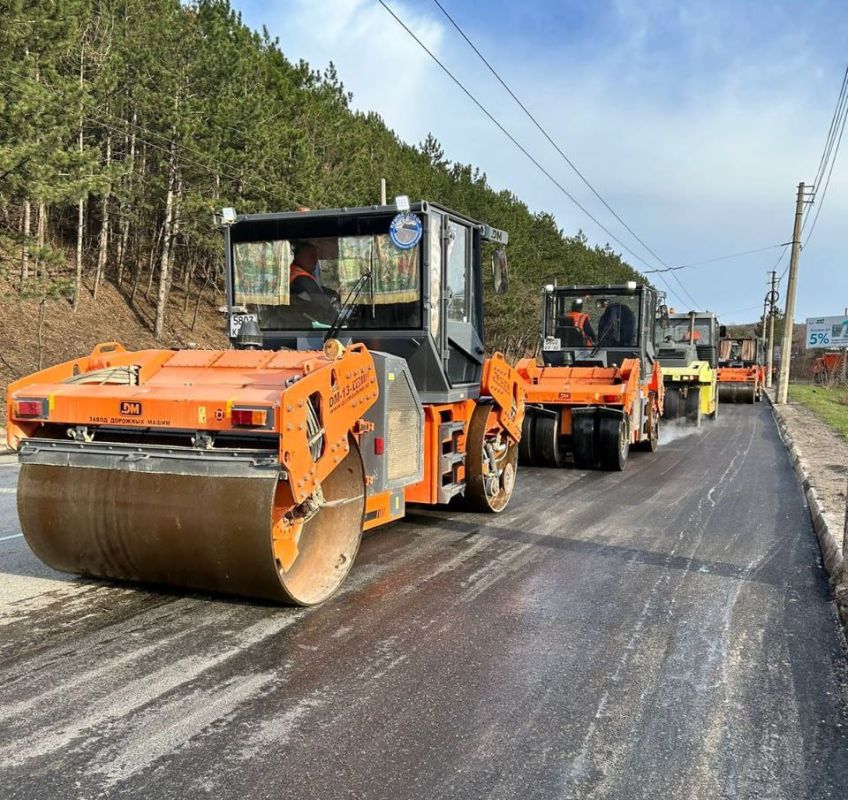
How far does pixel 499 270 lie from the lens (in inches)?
286

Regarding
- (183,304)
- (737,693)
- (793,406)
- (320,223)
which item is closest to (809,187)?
(793,406)

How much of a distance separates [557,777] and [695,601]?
2.52 metres

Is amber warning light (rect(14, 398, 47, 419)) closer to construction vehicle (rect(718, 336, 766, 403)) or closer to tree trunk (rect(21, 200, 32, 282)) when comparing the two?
tree trunk (rect(21, 200, 32, 282))

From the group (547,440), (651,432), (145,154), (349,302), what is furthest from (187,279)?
(349,302)

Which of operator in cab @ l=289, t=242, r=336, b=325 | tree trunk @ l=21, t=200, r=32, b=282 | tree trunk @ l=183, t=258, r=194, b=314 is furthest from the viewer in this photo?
tree trunk @ l=183, t=258, r=194, b=314

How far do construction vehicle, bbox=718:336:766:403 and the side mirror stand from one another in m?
23.6

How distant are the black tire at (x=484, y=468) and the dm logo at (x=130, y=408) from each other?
3.55 meters

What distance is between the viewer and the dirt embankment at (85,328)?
2112 cm

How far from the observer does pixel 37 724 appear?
3.19 meters

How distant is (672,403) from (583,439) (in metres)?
8.27

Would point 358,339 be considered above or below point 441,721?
above

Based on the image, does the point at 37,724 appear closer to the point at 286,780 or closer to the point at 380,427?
the point at 286,780

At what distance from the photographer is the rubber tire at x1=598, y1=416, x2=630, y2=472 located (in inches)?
432

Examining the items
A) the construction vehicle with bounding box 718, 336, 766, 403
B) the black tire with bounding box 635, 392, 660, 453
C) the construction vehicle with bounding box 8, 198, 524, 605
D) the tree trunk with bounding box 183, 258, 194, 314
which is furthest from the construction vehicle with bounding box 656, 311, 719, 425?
the tree trunk with bounding box 183, 258, 194, 314
